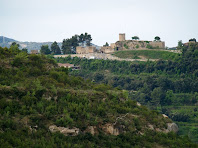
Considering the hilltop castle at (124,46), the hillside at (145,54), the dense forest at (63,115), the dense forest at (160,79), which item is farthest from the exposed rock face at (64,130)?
the hilltop castle at (124,46)

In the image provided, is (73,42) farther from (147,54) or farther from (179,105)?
(179,105)

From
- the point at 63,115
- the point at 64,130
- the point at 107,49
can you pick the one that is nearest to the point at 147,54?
the point at 107,49

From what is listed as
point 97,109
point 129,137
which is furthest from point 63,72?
point 129,137

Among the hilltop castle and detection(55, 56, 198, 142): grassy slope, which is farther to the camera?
the hilltop castle

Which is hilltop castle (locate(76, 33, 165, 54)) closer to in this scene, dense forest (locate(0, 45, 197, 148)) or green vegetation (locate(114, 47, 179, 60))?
green vegetation (locate(114, 47, 179, 60))

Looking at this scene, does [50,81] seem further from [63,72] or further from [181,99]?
[181,99]

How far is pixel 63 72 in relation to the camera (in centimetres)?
2520

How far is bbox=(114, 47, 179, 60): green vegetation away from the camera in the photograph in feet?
217

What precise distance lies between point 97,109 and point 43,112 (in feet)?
10.2

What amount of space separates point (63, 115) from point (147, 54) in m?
52.4

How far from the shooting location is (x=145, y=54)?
69.4m

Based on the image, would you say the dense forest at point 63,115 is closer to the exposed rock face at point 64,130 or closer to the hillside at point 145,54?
the exposed rock face at point 64,130

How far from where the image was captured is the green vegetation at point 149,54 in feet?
217

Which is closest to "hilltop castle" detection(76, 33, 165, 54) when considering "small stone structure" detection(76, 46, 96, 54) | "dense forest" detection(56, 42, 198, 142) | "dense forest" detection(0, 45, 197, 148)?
"small stone structure" detection(76, 46, 96, 54)
